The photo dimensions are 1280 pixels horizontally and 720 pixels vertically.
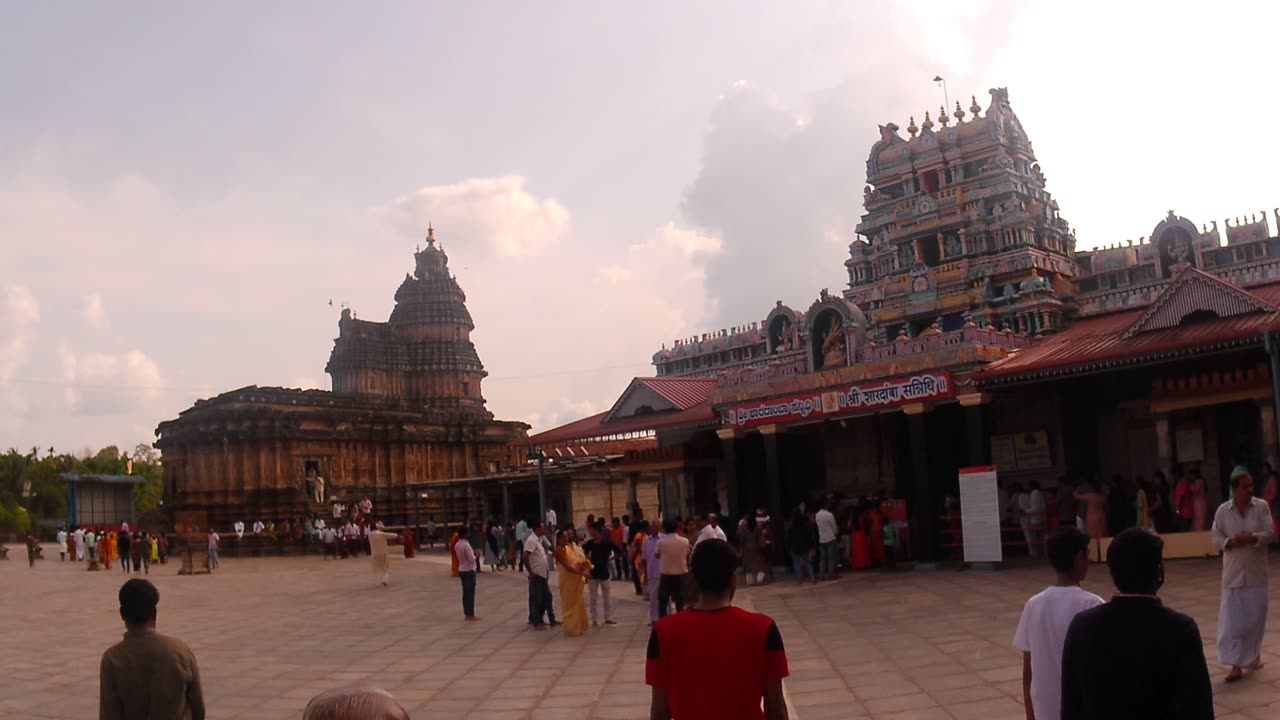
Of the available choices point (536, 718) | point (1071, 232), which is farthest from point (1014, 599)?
point (1071, 232)

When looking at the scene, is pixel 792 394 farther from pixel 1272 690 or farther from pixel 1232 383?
pixel 1272 690

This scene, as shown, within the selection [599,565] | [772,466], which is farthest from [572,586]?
[772,466]

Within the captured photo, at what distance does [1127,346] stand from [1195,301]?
124 cm

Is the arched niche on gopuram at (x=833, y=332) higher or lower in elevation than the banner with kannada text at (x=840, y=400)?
higher

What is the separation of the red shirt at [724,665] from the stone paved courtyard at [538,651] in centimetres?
499

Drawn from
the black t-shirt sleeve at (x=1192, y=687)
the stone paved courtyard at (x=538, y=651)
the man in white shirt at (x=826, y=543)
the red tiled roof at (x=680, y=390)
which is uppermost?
the red tiled roof at (x=680, y=390)

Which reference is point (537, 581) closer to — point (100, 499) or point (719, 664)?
point (719, 664)

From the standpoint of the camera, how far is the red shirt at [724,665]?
400 cm

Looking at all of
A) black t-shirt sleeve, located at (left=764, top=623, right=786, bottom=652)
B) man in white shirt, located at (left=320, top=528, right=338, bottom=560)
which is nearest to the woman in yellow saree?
Answer: black t-shirt sleeve, located at (left=764, top=623, right=786, bottom=652)

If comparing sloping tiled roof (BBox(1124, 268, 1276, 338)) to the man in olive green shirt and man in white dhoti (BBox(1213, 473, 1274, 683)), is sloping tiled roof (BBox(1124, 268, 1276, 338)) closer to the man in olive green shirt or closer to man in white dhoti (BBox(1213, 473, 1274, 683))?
man in white dhoti (BBox(1213, 473, 1274, 683))

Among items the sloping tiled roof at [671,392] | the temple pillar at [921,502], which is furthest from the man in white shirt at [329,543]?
the temple pillar at [921,502]

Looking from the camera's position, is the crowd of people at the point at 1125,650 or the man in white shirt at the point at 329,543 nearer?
the crowd of people at the point at 1125,650

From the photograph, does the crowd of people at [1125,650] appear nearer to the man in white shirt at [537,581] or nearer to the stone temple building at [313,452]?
the man in white shirt at [537,581]

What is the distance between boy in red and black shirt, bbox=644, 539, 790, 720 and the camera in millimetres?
4004
